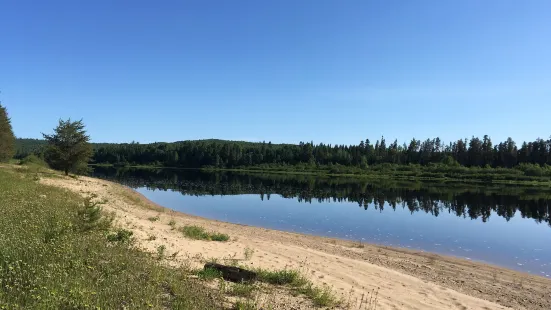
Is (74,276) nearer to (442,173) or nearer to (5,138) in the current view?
(5,138)

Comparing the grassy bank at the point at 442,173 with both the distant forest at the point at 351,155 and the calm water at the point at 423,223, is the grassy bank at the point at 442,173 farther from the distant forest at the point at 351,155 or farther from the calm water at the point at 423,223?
the calm water at the point at 423,223

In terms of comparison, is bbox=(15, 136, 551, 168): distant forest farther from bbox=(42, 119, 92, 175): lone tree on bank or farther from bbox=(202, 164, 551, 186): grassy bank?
bbox=(42, 119, 92, 175): lone tree on bank

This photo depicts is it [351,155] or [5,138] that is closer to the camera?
[5,138]

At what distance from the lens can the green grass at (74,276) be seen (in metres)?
5.06

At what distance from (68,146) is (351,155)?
13711 centimetres

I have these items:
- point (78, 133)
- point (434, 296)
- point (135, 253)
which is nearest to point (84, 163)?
point (78, 133)

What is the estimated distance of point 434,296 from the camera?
1140cm

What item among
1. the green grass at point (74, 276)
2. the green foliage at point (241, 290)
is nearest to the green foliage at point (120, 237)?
the green grass at point (74, 276)

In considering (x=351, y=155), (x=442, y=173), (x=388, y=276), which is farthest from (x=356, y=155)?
(x=388, y=276)

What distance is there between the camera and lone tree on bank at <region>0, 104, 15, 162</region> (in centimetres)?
5009

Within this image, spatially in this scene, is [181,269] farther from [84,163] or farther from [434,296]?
[84,163]

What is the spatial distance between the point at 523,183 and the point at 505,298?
106 meters

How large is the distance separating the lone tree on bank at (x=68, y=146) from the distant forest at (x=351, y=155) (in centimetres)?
11335

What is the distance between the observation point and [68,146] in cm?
4100
